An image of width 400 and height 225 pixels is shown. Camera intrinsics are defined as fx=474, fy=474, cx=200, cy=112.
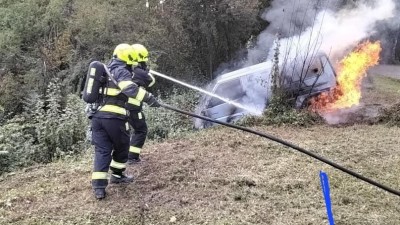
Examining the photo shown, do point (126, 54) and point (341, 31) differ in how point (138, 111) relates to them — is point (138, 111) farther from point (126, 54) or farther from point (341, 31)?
point (341, 31)

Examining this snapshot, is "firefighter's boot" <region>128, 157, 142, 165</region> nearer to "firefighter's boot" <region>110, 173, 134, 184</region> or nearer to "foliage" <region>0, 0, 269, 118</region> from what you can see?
"firefighter's boot" <region>110, 173, 134, 184</region>

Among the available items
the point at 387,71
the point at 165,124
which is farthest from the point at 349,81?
the point at 387,71

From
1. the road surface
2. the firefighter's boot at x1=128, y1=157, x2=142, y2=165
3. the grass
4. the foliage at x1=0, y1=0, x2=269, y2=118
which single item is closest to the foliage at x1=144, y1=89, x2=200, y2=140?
the grass

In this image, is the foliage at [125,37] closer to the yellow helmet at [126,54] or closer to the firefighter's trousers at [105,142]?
the yellow helmet at [126,54]

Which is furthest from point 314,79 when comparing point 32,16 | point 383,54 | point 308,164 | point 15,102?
point 383,54

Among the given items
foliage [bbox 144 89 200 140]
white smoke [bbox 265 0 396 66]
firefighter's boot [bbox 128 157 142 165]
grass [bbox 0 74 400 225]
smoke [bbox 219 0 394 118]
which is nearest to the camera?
grass [bbox 0 74 400 225]

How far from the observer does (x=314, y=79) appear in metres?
11.4

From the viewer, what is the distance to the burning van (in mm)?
11180

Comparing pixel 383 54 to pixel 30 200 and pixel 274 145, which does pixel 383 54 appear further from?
pixel 30 200

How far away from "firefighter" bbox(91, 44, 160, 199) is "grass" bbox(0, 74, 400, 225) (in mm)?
395

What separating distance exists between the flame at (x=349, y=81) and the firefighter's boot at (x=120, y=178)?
5.62 meters

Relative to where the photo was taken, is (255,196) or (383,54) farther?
(383,54)

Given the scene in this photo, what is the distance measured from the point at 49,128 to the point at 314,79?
619cm

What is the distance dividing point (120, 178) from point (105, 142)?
717mm
